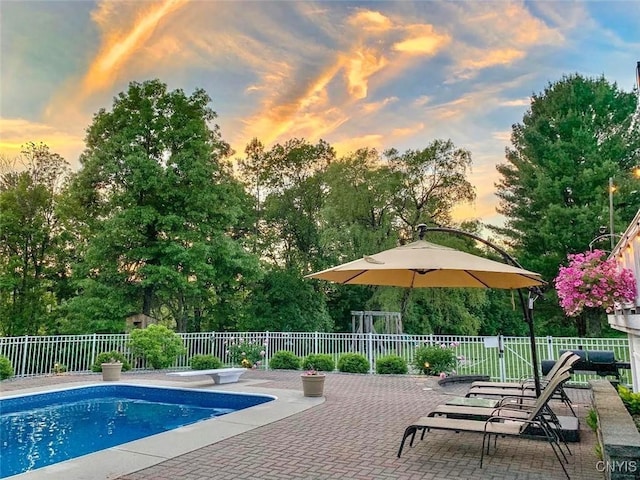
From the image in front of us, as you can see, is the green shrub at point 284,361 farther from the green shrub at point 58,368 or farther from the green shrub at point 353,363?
the green shrub at point 58,368

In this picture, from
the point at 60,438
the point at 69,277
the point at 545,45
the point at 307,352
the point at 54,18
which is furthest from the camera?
the point at 69,277

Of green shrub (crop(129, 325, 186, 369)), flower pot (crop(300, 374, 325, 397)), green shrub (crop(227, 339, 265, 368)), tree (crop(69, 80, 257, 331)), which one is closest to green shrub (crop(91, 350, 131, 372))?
green shrub (crop(129, 325, 186, 369))

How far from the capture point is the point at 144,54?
33.6ft

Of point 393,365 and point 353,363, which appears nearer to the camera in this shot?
point 393,365

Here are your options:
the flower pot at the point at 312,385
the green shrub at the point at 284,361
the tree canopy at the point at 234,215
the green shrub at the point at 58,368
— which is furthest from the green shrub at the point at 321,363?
the tree canopy at the point at 234,215

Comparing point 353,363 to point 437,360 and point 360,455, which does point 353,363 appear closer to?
point 437,360

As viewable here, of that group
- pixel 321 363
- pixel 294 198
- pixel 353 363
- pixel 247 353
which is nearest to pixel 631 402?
pixel 353 363

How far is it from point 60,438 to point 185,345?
7079 millimetres

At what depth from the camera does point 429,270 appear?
5605 mm

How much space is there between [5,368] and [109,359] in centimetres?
226

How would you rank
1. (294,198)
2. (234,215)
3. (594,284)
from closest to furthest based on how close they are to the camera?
(594,284), (234,215), (294,198)

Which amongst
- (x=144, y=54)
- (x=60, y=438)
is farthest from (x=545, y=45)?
(x=60, y=438)

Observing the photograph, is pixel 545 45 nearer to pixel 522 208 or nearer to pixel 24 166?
pixel 522 208

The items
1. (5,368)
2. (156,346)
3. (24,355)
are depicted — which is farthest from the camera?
(156,346)
